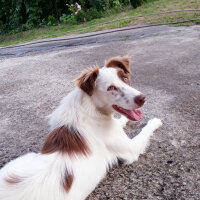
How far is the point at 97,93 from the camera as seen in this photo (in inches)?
96.3

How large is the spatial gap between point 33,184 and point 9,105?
2965 mm

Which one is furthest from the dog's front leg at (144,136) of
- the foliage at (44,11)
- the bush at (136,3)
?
the foliage at (44,11)

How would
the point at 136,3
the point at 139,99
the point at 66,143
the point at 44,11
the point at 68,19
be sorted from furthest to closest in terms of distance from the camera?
the point at 44,11
the point at 68,19
the point at 136,3
the point at 139,99
the point at 66,143

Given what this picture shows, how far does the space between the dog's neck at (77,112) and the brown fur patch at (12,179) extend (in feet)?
2.05

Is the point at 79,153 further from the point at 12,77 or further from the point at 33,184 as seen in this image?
the point at 12,77

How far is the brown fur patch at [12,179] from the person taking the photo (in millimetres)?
1878

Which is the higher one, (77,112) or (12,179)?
(77,112)

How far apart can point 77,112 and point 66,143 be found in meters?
0.34

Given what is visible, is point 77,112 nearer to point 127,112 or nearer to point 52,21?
point 127,112

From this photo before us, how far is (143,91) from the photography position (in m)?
4.38

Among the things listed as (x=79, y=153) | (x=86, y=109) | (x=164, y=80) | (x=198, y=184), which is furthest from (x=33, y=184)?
(x=164, y=80)

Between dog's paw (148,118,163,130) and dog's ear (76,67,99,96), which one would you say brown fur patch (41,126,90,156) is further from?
dog's paw (148,118,163,130)

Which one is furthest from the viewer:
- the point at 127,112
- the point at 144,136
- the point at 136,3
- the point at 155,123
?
the point at 136,3

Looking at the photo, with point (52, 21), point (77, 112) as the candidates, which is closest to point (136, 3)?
point (52, 21)
